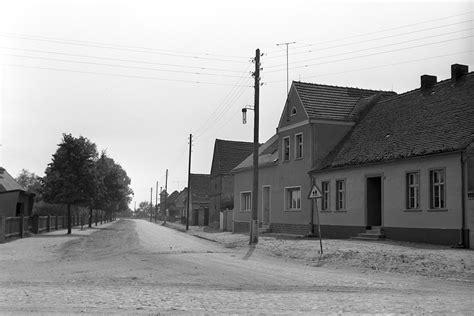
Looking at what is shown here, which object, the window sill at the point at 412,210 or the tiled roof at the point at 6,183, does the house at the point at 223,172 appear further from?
the window sill at the point at 412,210

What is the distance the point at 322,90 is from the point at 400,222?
13.5 metres

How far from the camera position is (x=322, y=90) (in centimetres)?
3559

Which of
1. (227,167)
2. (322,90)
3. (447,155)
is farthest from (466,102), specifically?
(227,167)

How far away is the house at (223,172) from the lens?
188 feet

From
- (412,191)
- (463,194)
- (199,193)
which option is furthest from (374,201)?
(199,193)

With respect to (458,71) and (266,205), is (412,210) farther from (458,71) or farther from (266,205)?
(266,205)

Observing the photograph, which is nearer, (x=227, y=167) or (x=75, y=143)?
(x=75, y=143)

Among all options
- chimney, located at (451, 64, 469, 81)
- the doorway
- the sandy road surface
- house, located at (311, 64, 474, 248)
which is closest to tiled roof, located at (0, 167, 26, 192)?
the sandy road surface

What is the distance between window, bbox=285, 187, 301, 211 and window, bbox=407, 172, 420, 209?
34.4 ft

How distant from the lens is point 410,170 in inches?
941

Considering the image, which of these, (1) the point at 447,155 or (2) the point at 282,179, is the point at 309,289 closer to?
(1) the point at 447,155

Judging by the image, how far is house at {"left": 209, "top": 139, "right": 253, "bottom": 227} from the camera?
5744 centimetres

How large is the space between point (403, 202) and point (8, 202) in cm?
2635

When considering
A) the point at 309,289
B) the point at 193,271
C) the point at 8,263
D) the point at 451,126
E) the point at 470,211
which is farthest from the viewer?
the point at 451,126
